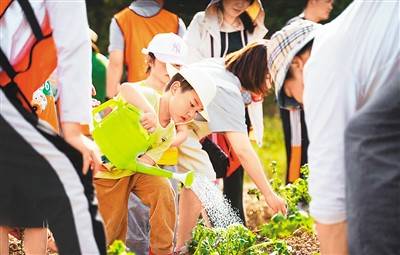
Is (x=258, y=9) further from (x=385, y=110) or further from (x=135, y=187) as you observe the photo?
(x=385, y=110)

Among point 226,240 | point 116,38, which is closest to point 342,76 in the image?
point 226,240

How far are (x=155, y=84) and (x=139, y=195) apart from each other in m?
0.76

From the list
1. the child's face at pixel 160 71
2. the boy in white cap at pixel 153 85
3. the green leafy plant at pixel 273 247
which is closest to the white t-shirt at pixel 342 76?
the green leafy plant at pixel 273 247

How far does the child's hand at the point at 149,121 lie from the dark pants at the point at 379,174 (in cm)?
167

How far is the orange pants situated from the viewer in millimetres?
5379

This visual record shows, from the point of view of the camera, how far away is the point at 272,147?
1106cm

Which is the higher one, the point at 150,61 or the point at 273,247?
the point at 150,61

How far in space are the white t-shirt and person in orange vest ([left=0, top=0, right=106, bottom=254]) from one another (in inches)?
31.3

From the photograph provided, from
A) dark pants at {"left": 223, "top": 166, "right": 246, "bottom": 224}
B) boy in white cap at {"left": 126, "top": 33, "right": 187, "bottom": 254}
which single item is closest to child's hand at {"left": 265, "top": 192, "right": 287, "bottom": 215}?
boy in white cap at {"left": 126, "top": 33, "right": 187, "bottom": 254}

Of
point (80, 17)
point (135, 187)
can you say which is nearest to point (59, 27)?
point (80, 17)

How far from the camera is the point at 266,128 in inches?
474

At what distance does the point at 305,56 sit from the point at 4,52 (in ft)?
3.80

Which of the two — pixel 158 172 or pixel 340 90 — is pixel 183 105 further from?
pixel 340 90

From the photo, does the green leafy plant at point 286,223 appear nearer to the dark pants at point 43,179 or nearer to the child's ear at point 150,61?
the dark pants at point 43,179
